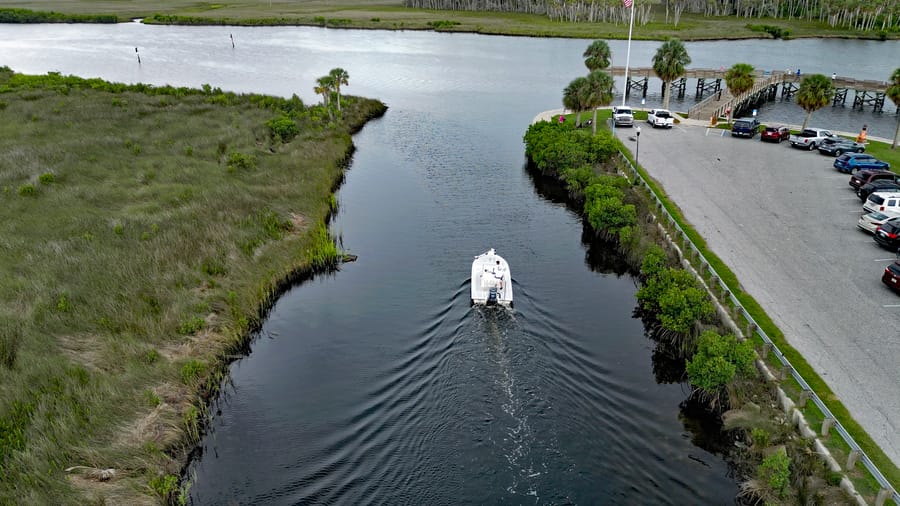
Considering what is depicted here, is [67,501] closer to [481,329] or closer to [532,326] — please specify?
[481,329]

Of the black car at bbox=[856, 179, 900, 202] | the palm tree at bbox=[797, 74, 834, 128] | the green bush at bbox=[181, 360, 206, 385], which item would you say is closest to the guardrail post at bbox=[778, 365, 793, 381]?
the green bush at bbox=[181, 360, 206, 385]

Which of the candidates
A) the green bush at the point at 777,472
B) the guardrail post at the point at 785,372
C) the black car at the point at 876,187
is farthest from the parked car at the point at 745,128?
the green bush at the point at 777,472

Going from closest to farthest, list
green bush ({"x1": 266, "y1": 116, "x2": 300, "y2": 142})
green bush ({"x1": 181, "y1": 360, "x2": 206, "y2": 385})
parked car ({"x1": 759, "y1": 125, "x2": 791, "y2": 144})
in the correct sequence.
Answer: green bush ({"x1": 181, "y1": 360, "x2": 206, "y2": 385})
parked car ({"x1": 759, "y1": 125, "x2": 791, "y2": 144})
green bush ({"x1": 266, "y1": 116, "x2": 300, "y2": 142})

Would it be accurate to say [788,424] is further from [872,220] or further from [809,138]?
[809,138]

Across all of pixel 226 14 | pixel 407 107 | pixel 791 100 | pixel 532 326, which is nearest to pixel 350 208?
pixel 532 326

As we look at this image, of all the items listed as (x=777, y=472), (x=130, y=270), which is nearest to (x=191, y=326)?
(x=130, y=270)

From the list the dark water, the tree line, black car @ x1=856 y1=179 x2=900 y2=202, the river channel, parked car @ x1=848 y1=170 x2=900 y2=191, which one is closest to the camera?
the dark water

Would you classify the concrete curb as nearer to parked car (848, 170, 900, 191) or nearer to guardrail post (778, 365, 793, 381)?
guardrail post (778, 365, 793, 381)
